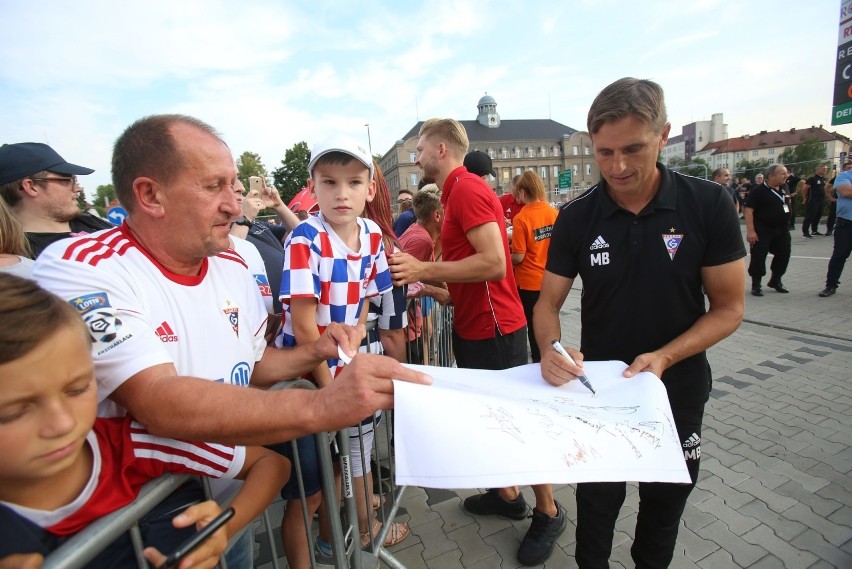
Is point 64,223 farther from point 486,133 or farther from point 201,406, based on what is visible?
point 486,133

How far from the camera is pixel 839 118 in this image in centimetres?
955

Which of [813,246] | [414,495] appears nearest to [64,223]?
[414,495]

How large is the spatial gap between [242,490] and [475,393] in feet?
2.52

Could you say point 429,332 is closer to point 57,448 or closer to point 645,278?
point 645,278

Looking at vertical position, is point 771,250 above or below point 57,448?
below

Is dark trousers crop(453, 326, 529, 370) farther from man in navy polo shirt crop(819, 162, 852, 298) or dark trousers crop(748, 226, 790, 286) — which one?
man in navy polo shirt crop(819, 162, 852, 298)

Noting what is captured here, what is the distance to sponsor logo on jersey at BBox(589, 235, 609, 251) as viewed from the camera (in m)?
1.94

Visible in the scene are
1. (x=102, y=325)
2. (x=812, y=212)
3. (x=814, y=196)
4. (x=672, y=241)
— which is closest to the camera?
(x=102, y=325)

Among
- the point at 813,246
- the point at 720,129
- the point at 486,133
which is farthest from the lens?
the point at 720,129

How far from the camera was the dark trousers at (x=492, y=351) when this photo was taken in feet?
9.07

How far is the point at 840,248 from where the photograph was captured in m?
6.82

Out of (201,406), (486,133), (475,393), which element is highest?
(486,133)

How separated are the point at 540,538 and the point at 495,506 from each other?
43 cm

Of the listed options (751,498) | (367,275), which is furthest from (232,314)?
(751,498)
